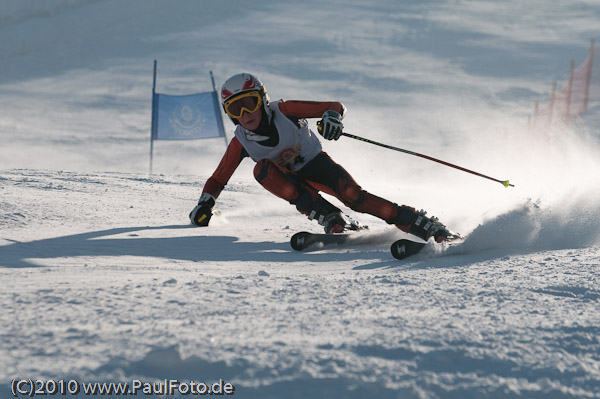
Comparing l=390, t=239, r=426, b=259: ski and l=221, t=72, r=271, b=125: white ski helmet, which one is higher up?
l=221, t=72, r=271, b=125: white ski helmet

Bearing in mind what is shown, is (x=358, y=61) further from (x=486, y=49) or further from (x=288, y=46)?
(x=486, y=49)

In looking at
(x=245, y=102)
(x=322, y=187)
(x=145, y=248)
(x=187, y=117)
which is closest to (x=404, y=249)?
(x=322, y=187)

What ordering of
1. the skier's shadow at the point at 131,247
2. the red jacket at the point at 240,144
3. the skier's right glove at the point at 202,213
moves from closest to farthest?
the skier's shadow at the point at 131,247 → the red jacket at the point at 240,144 → the skier's right glove at the point at 202,213

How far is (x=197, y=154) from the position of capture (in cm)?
1709

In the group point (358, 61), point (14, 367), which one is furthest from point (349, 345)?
point (358, 61)

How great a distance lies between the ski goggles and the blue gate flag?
6.43 meters

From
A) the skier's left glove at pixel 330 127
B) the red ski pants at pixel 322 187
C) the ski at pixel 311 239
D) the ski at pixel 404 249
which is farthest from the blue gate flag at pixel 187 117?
the ski at pixel 404 249

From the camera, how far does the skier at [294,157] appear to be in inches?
160

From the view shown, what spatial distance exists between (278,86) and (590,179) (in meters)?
18.4

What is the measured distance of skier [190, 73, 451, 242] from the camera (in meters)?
4.06

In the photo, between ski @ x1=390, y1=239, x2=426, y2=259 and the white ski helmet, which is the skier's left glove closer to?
the white ski helmet

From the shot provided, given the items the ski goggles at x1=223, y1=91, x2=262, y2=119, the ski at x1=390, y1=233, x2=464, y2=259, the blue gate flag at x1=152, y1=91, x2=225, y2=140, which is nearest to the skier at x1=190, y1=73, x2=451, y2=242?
the ski goggles at x1=223, y1=91, x2=262, y2=119

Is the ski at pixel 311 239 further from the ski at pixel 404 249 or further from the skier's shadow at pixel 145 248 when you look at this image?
the ski at pixel 404 249

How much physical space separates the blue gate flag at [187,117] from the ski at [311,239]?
22.7 feet
